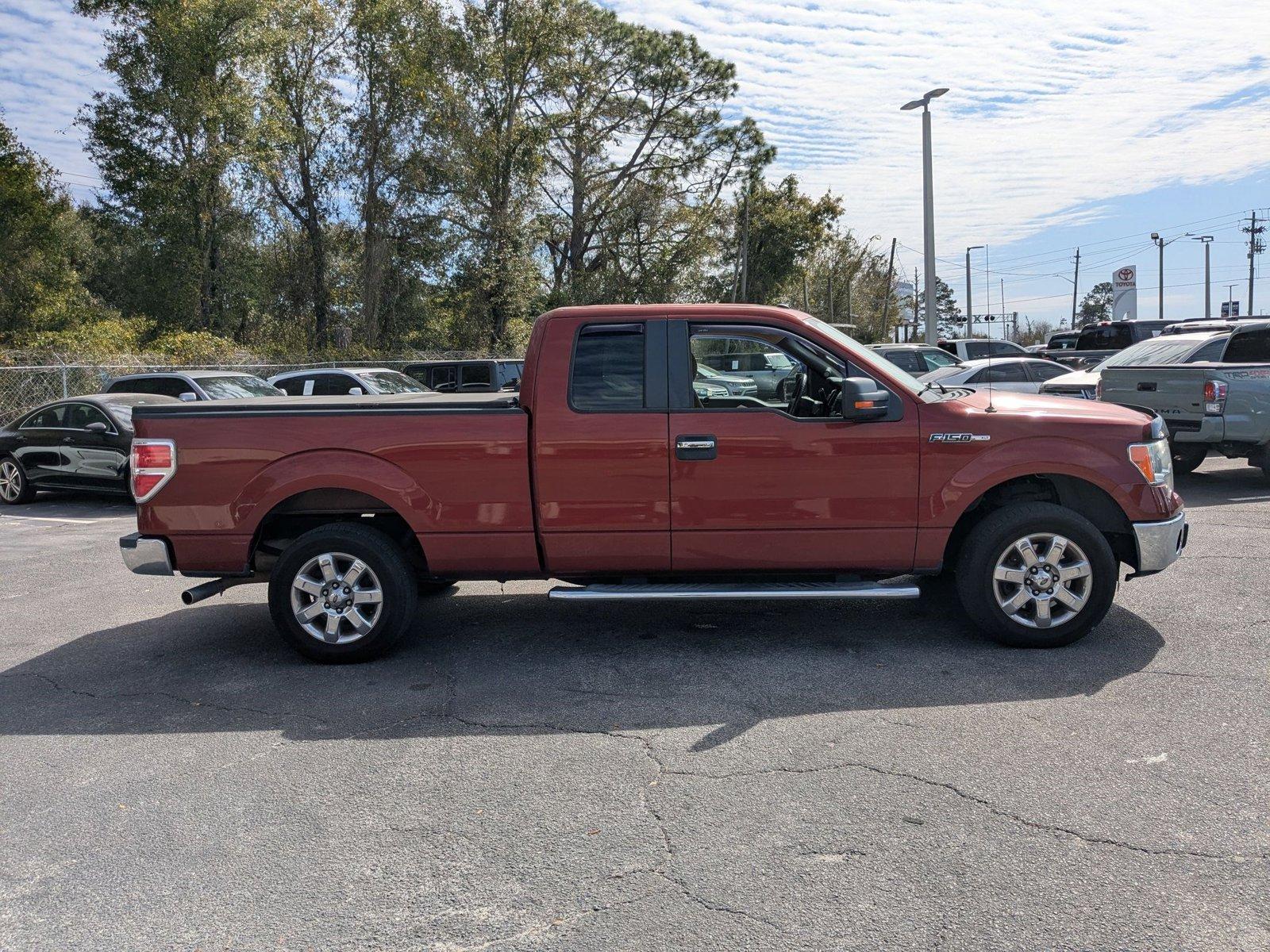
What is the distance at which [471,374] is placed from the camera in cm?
1953

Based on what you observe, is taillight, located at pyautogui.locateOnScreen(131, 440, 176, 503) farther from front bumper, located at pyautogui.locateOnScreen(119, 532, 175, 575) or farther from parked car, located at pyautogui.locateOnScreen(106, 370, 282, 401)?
parked car, located at pyautogui.locateOnScreen(106, 370, 282, 401)

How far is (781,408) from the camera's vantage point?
5711 millimetres

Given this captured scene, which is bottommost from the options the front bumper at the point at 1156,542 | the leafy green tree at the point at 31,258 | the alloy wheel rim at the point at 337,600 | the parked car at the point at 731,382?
the alloy wheel rim at the point at 337,600

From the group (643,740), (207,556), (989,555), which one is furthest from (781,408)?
(207,556)

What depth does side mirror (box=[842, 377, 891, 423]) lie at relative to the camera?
5461 millimetres

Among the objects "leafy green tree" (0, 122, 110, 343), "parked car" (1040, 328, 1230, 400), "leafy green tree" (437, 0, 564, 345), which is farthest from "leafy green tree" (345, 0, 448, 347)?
"parked car" (1040, 328, 1230, 400)

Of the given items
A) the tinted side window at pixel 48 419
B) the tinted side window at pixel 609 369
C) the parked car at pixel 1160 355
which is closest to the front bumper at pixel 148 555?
the tinted side window at pixel 609 369

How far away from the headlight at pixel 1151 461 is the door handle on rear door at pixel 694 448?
2.42 meters

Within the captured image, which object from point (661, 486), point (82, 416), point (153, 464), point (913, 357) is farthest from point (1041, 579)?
point (913, 357)

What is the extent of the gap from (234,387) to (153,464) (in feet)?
33.8

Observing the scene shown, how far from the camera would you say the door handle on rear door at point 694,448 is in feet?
18.3

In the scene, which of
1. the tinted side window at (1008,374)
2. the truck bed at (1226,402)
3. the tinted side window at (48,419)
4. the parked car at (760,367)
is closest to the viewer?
the parked car at (760,367)

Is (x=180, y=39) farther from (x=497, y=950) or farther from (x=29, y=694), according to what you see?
(x=497, y=950)

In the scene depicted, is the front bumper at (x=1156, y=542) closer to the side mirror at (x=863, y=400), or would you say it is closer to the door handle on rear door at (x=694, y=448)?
the side mirror at (x=863, y=400)
